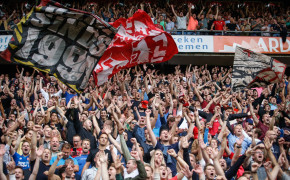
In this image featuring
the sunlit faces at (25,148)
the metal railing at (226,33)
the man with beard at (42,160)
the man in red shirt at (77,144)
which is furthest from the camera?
the metal railing at (226,33)

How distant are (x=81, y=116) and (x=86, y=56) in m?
1.52

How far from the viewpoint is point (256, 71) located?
9.29 m

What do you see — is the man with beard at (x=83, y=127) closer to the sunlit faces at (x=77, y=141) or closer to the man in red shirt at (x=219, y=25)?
the sunlit faces at (x=77, y=141)

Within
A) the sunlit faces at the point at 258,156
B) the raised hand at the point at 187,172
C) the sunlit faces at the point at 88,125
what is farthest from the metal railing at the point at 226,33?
the raised hand at the point at 187,172

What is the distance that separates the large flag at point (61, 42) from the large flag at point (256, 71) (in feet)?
12.7

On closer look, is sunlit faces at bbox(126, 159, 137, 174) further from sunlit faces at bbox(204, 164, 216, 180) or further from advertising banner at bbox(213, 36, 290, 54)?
advertising banner at bbox(213, 36, 290, 54)

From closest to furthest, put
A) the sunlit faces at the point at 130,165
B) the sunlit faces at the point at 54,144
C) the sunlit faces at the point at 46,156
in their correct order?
the sunlit faces at the point at 130,165
the sunlit faces at the point at 46,156
the sunlit faces at the point at 54,144

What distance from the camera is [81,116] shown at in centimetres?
777

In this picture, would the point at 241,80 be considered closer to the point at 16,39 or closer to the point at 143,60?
the point at 143,60

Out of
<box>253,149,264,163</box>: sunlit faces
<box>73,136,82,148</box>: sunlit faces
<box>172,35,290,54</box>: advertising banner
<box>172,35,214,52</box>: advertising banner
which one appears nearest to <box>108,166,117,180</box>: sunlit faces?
<box>73,136,82,148</box>: sunlit faces

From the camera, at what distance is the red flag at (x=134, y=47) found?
8125 millimetres

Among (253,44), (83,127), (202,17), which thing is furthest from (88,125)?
(202,17)

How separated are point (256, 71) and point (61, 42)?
16.9ft

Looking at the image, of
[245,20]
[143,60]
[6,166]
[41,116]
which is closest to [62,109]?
[41,116]
